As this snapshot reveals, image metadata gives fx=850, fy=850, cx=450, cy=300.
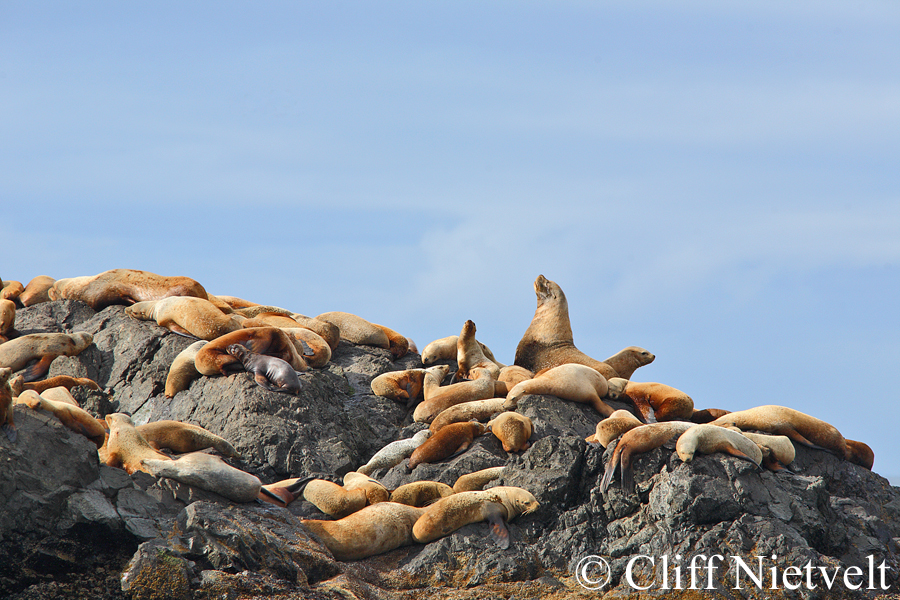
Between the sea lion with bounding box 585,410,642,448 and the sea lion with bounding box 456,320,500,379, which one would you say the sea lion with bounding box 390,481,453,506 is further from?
the sea lion with bounding box 456,320,500,379

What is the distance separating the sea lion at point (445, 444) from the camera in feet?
29.5

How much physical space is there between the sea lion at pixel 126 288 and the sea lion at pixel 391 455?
551cm

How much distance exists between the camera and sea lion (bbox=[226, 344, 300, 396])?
10079mm

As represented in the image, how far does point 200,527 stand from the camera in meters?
6.41

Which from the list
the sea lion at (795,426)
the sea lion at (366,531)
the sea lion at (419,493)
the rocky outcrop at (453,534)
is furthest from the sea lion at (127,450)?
the sea lion at (795,426)

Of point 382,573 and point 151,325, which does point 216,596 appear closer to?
point 382,573

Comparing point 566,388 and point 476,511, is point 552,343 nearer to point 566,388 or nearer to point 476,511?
point 566,388

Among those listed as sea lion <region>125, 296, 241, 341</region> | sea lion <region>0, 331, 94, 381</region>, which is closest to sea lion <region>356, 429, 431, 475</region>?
sea lion <region>125, 296, 241, 341</region>

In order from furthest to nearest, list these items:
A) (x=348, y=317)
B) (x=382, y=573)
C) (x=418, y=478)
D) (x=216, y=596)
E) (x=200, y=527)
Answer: (x=348, y=317), (x=418, y=478), (x=382, y=573), (x=200, y=527), (x=216, y=596)

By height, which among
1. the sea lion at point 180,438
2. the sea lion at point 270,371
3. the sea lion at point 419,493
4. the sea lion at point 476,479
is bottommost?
the sea lion at point 419,493

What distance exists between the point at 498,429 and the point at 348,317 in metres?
5.08

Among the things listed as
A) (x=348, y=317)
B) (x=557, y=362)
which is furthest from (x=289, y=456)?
(x=557, y=362)

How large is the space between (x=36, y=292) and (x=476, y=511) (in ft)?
33.7

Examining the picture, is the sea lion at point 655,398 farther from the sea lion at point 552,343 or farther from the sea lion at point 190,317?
the sea lion at point 190,317
